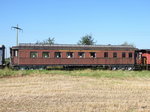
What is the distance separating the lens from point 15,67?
3962 centimetres

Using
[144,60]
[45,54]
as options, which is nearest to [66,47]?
[45,54]

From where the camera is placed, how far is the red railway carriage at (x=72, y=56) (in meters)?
39.7

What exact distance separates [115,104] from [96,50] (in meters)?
29.3

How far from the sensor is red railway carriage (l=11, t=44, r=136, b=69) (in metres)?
39.7

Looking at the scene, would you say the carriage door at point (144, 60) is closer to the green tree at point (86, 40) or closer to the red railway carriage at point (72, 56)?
the red railway carriage at point (72, 56)

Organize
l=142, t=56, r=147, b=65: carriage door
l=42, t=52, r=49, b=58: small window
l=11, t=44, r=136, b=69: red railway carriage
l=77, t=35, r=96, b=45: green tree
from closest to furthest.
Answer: l=11, t=44, r=136, b=69: red railway carriage < l=42, t=52, r=49, b=58: small window < l=142, t=56, r=147, b=65: carriage door < l=77, t=35, r=96, b=45: green tree

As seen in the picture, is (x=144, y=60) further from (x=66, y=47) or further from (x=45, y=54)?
(x=45, y=54)

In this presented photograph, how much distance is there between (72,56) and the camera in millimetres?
41562

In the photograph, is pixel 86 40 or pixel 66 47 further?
pixel 86 40

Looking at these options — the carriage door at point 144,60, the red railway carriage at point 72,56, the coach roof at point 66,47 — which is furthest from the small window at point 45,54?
the carriage door at point 144,60

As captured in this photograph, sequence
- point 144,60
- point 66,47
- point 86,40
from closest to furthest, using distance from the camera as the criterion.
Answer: point 66,47, point 144,60, point 86,40

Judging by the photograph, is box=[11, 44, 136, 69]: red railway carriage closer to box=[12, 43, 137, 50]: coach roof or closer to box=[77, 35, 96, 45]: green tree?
box=[12, 43, 137, 50]: coach roof

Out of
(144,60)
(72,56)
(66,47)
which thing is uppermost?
(66,47)

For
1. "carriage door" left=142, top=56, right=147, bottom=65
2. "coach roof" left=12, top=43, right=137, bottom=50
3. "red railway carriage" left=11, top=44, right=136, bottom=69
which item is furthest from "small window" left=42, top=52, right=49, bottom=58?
"carriage door" left=142, top=56, right=147, bottom=65
